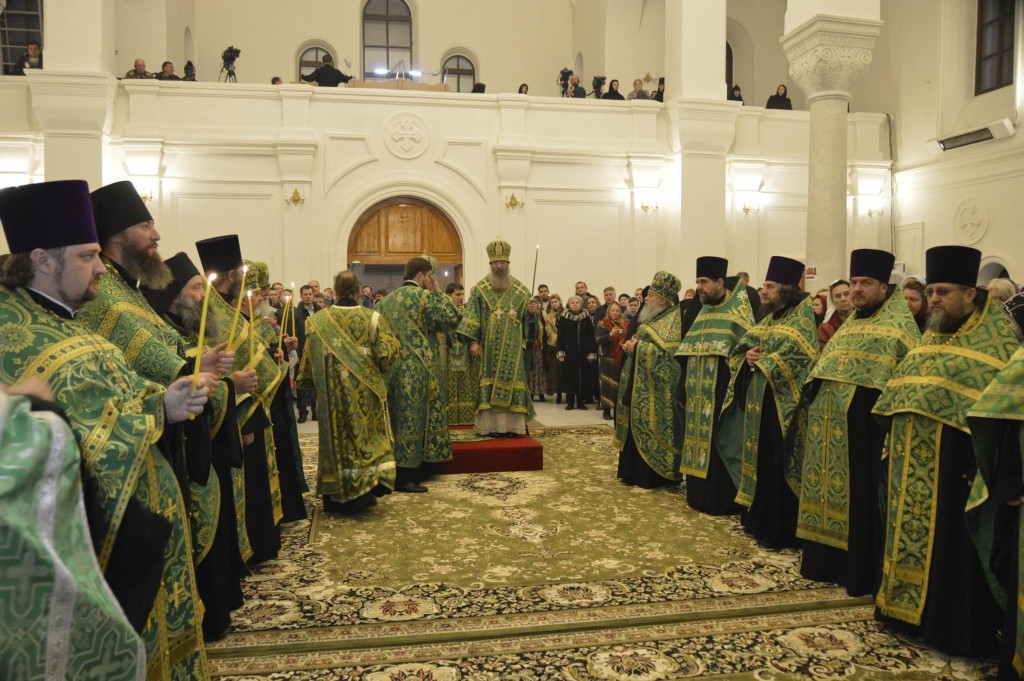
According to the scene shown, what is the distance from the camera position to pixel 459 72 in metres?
18.7

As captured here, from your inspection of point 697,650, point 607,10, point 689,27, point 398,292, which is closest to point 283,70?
point 607,10

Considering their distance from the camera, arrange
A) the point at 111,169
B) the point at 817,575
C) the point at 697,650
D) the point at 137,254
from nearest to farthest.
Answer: the point at 137,254 → the point at 697,650 → the point at 817,575 → the point at 111,169

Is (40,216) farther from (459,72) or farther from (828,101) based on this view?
(459,72)

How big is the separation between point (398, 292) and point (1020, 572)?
15.1ft

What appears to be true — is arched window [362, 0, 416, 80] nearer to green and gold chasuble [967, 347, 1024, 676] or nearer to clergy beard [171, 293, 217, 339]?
clergy beard [171, 293, 217, 339]

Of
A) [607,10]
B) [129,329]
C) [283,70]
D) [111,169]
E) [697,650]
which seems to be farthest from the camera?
[283,70]

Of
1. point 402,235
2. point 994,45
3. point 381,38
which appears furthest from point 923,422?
point 381,38

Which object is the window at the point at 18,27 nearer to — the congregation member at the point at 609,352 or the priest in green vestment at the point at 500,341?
the congregation member at the point at 609,352

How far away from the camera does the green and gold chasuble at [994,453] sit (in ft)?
9.48

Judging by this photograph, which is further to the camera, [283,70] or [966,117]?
[283,70]

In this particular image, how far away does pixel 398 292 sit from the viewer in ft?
20.8

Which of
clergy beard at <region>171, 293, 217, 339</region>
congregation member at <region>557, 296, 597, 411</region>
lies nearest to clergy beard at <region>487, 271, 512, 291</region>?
clergy beard at <region>171, 293, 217, 339</region>

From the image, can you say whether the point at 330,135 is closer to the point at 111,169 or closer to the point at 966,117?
the point at 111,169

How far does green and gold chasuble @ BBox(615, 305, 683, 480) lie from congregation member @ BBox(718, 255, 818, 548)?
108 centimetres
